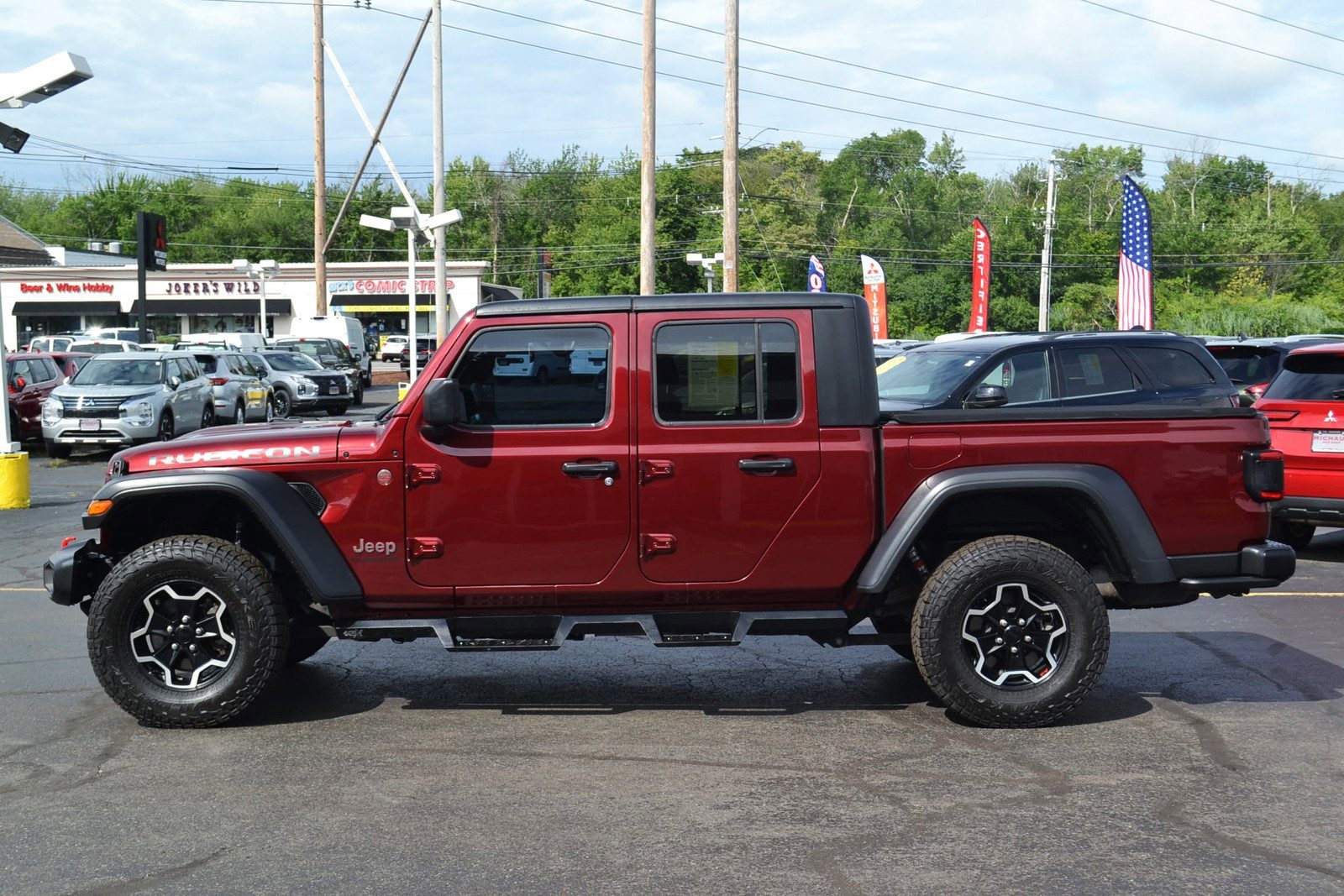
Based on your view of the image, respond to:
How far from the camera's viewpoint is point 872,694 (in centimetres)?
670

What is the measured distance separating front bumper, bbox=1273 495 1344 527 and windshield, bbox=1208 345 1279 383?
175 inches

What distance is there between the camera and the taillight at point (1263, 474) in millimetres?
6023

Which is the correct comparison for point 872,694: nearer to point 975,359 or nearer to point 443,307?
point 975,359

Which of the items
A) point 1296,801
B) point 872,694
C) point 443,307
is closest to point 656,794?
point 872,694

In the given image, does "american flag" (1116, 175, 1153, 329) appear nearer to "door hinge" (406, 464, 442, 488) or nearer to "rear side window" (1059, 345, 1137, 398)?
"rear side window" (1059, 345, 1137, 398)

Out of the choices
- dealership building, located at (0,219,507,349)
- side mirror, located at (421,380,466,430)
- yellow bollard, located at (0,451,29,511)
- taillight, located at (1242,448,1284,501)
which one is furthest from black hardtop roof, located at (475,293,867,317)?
dealership building, located at (0,219,507,349)

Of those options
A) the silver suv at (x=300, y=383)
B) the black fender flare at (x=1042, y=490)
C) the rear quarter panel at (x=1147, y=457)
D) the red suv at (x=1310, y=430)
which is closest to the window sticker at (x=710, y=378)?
the rear quarter panel at (x=1147, y=457)

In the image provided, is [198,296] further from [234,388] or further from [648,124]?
[648,124]

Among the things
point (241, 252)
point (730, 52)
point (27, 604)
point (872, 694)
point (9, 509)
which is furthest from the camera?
point (241, 252)

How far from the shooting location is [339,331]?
151 ft

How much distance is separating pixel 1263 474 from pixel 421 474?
3934mm

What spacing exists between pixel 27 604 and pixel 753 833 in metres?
6.56

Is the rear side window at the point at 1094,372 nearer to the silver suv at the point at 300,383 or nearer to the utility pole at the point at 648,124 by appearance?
the utility pole at the point at 648,124

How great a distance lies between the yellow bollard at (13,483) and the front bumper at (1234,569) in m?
12.9
